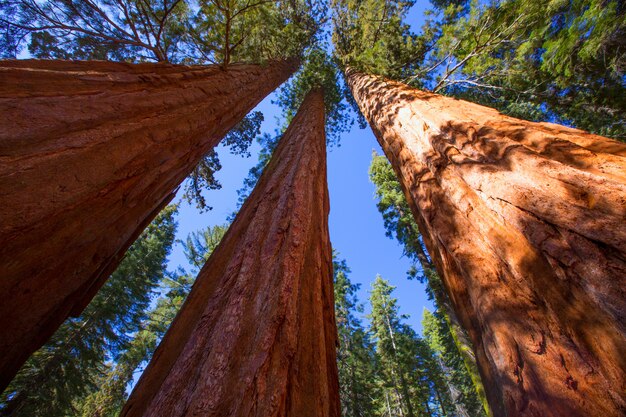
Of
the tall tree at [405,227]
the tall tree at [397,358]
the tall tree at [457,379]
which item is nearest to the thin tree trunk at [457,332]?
the tall tree at [405,227]

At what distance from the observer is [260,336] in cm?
113

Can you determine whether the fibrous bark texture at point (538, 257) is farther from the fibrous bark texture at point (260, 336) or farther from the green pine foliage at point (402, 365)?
the green pine foliage at point (402, 365)

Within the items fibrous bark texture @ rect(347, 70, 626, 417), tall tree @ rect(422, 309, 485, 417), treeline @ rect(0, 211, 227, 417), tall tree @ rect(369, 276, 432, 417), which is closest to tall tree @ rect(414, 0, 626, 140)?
fibrous bark texture @ rect(347, 70, 626, 417)

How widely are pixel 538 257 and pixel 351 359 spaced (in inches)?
650

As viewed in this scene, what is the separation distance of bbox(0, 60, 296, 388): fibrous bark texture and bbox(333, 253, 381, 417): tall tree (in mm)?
11353

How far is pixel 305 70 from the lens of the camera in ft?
34.0

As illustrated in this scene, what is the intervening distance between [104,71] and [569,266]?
310 centimetres

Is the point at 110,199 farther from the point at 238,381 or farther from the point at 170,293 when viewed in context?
the point at 170,293

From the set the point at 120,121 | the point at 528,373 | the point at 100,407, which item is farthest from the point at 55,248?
the point at 100,407

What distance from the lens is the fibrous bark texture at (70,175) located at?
1279mm

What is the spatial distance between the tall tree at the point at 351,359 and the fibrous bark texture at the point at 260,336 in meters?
11.3

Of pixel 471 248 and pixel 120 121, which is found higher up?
pixel 120 121

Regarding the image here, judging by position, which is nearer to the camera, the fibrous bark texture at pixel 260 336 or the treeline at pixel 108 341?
the fibrous bark texture at pixel 260 336

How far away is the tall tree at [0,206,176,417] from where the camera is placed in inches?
305
